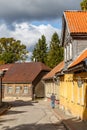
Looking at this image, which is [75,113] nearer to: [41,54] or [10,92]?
[10,92]

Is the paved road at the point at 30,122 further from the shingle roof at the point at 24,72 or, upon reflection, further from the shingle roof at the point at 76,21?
the shingle roof at the point at 24,72

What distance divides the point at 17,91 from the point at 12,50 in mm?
25436

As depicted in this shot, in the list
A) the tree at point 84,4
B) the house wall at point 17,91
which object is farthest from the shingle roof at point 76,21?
the house wall at point 17,91

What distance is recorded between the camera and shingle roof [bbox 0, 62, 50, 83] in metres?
67.8

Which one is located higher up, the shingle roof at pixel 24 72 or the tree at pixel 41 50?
the tree at pixel 41 50

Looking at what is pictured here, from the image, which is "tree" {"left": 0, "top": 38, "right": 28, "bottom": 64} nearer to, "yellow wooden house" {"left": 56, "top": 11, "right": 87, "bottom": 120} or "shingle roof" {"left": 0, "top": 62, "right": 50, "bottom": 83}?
"shingle roof" {"left": 0, "top": 62, "right": 50, "bottom": 83}

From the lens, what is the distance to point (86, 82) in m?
21.4

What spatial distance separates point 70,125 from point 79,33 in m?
9.08

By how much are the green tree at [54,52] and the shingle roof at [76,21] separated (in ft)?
173

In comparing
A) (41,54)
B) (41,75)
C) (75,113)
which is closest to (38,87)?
(41,75)

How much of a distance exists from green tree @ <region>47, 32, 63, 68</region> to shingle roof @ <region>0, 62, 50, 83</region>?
12.2 meters

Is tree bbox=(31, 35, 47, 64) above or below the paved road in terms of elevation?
above

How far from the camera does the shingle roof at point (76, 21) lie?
2819 cm

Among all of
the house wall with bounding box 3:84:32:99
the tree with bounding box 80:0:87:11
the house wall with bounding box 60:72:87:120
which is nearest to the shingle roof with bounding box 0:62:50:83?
the house wall with bounding box 3:84:32:99
